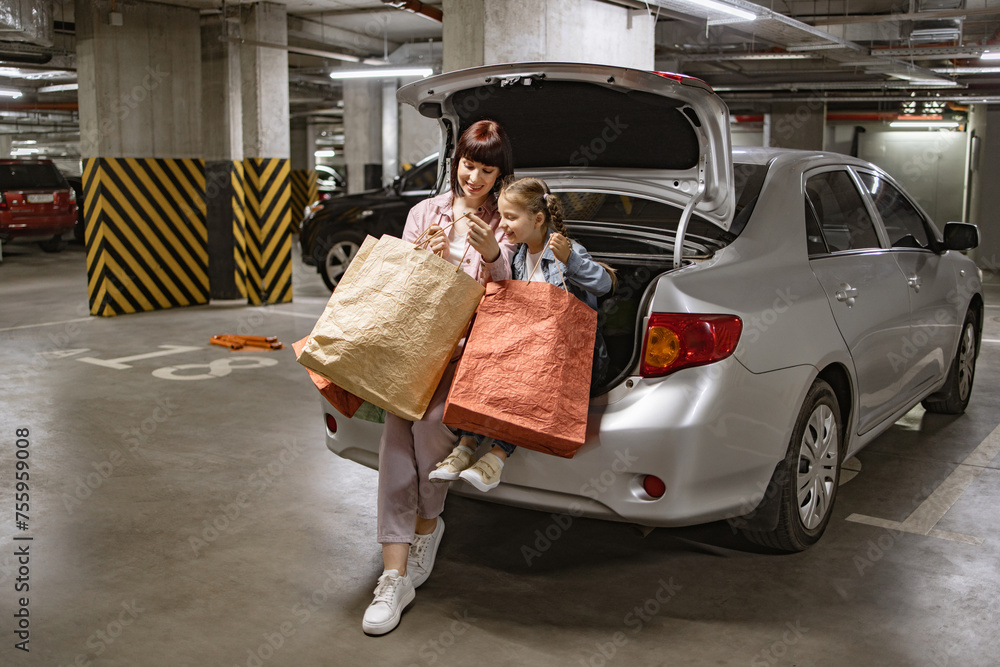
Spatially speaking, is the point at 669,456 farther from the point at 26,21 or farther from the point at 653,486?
the point at 26,21

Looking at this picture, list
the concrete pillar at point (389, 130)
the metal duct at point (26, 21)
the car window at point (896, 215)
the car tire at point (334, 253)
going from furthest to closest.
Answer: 1. the concrete pillar at point (389, 130)
2. the car tire at point (334, 253)
3. the metal duct at point (26, 21)
4. the car window at point (896, 215)

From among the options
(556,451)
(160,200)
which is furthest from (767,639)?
(160,200)

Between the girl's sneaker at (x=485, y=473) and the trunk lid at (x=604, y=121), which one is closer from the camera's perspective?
the girl's sneaker at (x=485, y=473)

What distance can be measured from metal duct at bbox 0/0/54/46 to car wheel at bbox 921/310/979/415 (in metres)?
8.05

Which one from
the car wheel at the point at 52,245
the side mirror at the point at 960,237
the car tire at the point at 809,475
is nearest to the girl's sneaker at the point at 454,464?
the car tire at the point at 809,475

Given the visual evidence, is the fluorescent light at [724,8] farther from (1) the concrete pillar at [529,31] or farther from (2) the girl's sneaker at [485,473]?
(2) the girl's sneaker at [485,473]

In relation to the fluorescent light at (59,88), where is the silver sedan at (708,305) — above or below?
below

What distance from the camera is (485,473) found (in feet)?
8.54

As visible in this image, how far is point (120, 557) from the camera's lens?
124 inches

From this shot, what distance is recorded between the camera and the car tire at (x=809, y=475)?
290 cm

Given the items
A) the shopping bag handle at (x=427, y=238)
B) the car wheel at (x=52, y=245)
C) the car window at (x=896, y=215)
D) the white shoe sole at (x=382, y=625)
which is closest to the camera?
the white shoe sole at (x=382, y=625)

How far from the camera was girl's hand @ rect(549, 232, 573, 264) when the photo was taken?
8.54ft

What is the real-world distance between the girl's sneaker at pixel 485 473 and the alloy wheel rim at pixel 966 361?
Result: 10.7 feet

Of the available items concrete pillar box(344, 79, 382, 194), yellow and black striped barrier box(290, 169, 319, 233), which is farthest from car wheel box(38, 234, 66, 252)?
yellow and black striped barrier box(290, 169, 319, 233)
